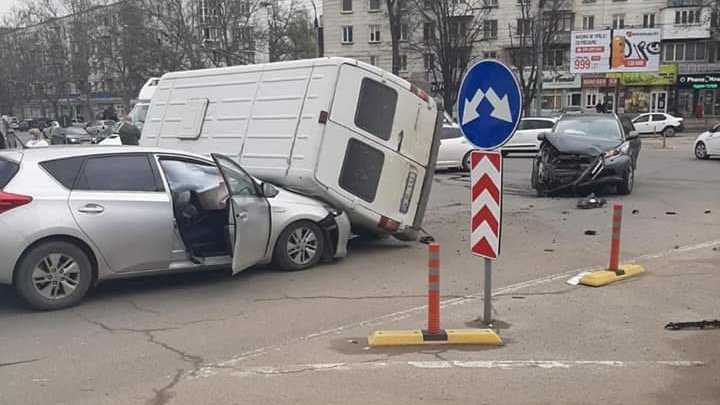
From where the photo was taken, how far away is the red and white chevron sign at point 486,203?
588cm

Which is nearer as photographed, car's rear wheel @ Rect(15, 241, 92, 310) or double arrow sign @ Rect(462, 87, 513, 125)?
double arrow sign @ Rect(462, 87, 513, 125)

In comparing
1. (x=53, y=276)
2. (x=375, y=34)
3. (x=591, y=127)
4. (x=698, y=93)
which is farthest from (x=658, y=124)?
(x=53, y=276)

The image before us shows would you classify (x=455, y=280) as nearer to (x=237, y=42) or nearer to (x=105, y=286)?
(x=105, y=286)

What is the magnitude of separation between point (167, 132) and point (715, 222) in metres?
9.44

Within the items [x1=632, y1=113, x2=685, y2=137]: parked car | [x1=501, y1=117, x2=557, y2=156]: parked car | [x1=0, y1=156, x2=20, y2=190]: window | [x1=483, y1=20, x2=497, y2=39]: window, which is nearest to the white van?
[x1=0, y1=156, x2=20, y2=190]: window

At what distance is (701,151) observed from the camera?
26.0 meters

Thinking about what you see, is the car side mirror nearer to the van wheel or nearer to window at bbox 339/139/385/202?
the van wheel

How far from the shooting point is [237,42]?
54812mm

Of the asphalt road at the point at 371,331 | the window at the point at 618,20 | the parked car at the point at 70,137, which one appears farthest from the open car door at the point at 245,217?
the window at the point at 618,20

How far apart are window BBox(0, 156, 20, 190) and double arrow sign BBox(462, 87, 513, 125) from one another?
14.2 ft

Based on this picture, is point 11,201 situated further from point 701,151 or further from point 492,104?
point 701,151

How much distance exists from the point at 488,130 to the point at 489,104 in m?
0.22

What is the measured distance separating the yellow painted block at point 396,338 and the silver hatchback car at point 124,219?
2.12 meters

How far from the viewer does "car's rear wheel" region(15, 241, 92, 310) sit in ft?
21.4
